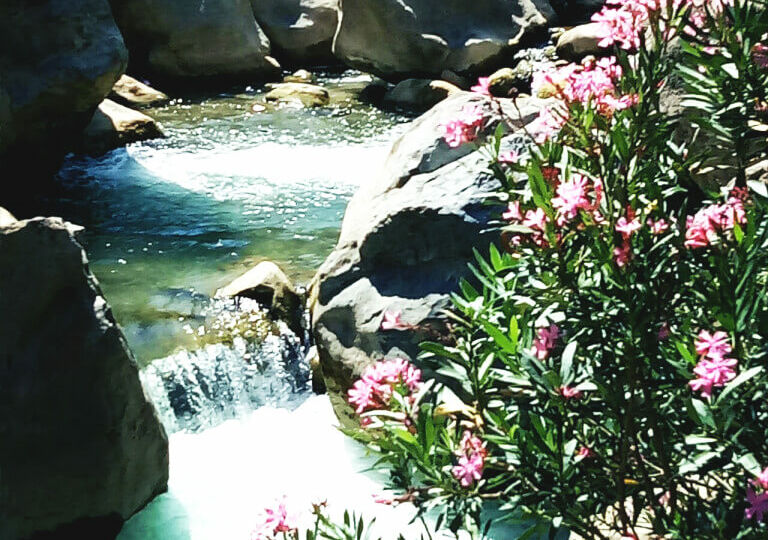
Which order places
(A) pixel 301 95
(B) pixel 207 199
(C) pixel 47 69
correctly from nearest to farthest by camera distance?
1. (C) pixel 47 69
2. (B) pixel 207 199
3. (A) pixel 301 95

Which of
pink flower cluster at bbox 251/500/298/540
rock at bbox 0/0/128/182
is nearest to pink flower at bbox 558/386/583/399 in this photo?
pink flower cluster at bbox 251/500/298/540

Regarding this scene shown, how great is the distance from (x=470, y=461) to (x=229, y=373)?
3960mm

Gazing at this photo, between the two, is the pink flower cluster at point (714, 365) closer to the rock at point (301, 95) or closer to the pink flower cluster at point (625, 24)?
the pink flower cluster at point (625, 24)

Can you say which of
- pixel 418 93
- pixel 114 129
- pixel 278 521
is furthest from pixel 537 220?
pixel 418 93

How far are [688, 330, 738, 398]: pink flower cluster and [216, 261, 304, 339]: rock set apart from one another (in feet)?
14.6

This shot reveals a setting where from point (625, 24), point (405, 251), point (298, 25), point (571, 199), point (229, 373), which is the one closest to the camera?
point (571, 199)

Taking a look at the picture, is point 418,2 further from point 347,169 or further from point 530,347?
point 530,347

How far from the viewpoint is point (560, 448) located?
2.13 metres

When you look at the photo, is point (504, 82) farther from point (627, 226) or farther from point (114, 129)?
point (627, 226)

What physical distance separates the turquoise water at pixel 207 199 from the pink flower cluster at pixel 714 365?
387 centimetres

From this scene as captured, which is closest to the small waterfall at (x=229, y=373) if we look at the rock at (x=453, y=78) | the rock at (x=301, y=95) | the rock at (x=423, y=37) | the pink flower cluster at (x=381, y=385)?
the pink flower cluster at (x=381, y=385)

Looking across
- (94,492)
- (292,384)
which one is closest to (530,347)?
(94,492)

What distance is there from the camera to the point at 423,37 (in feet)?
41.2

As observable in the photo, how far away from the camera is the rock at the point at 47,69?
8.39 metres
